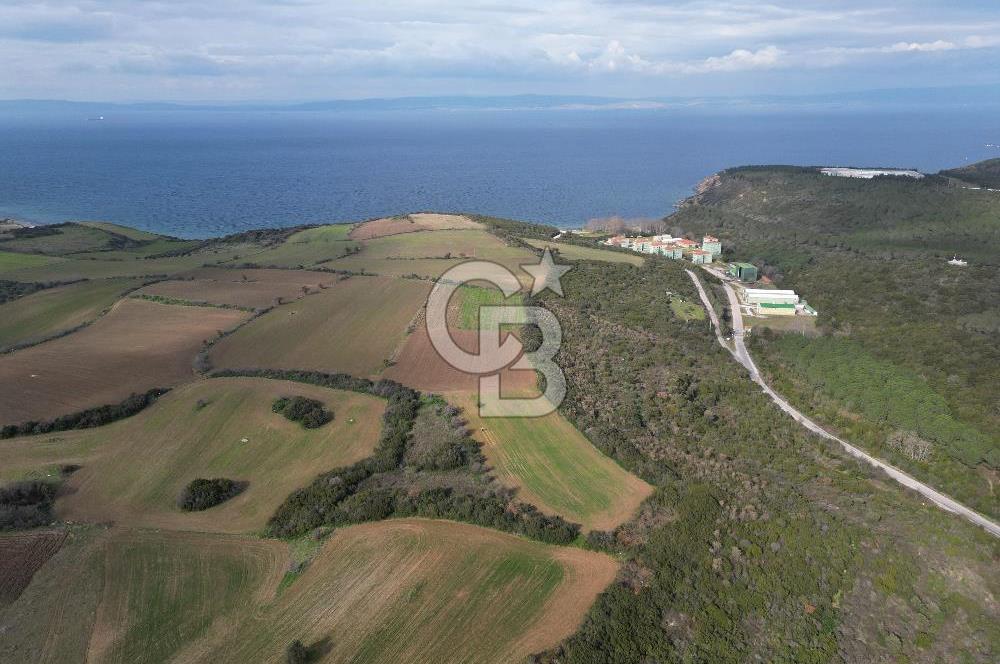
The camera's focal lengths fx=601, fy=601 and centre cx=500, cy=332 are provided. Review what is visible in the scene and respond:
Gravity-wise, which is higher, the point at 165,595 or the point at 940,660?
the point at 165,595

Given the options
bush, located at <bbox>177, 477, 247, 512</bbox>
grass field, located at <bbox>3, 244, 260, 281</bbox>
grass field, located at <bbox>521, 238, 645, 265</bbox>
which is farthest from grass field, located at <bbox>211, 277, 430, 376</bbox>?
grass field, located at <bbox>3, 244, 260, 281</bbox>

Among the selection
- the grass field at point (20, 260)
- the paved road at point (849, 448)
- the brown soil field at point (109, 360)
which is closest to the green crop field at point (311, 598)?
the brown soil field at point (109, 360)

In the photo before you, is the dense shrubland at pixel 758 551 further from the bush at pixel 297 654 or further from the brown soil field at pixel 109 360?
the brown soil field at pixel 109 360

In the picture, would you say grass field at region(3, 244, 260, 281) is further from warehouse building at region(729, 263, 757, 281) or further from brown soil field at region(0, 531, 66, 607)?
warehouse building at region(729, 263, 757, 281)

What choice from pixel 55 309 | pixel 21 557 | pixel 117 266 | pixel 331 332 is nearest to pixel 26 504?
pixel 21 557

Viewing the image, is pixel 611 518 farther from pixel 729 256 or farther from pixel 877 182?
pixel 877 182

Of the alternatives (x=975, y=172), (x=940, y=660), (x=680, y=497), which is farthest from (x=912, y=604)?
(x=975, y=172)
